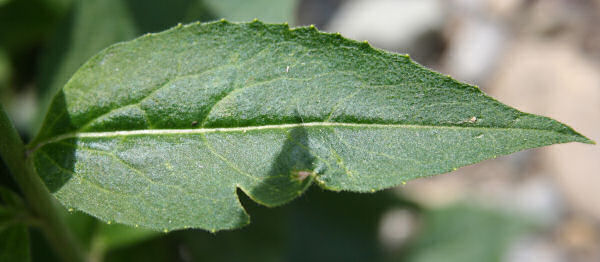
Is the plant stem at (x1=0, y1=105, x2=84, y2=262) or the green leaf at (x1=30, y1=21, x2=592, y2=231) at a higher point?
the green leaf at (x1=30, y1=21, x2=592, y2=231)

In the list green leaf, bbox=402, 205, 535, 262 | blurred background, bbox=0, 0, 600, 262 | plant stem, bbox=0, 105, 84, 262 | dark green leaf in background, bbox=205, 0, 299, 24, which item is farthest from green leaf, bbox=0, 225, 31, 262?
green leaf, bbox=402, 205, 535, 262

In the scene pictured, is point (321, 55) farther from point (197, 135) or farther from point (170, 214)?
point (170, 214)

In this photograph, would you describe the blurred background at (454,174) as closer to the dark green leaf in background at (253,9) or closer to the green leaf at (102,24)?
the green leaf at (102,24)

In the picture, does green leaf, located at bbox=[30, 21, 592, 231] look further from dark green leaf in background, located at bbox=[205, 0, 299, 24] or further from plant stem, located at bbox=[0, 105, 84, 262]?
dark green leaf in background, located at bbox=[205, 0, 299, 24]

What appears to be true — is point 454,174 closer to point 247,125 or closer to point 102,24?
point 102,24

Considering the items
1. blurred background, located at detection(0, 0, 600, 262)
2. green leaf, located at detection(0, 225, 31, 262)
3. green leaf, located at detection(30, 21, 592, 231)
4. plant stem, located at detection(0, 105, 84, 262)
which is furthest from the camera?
blurred background, located at detection(0, 0, 600, 262)

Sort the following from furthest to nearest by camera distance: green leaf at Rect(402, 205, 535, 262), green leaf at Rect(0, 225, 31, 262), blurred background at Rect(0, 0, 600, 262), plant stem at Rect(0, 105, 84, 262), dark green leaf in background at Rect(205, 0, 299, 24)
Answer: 1. green leaf at Rect(402, 205, 535, 262)
2. blurred background at Rect(0, 0, 600, 262)
3. dark green leaf in background at Rect(205, 0, 299, 24)
4. green leaf at Rect(0, 225, 31, 262)
5. plant stem at Rect(0, 105, 84, 262)

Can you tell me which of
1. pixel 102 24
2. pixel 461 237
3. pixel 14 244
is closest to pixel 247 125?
pixel 14 244
